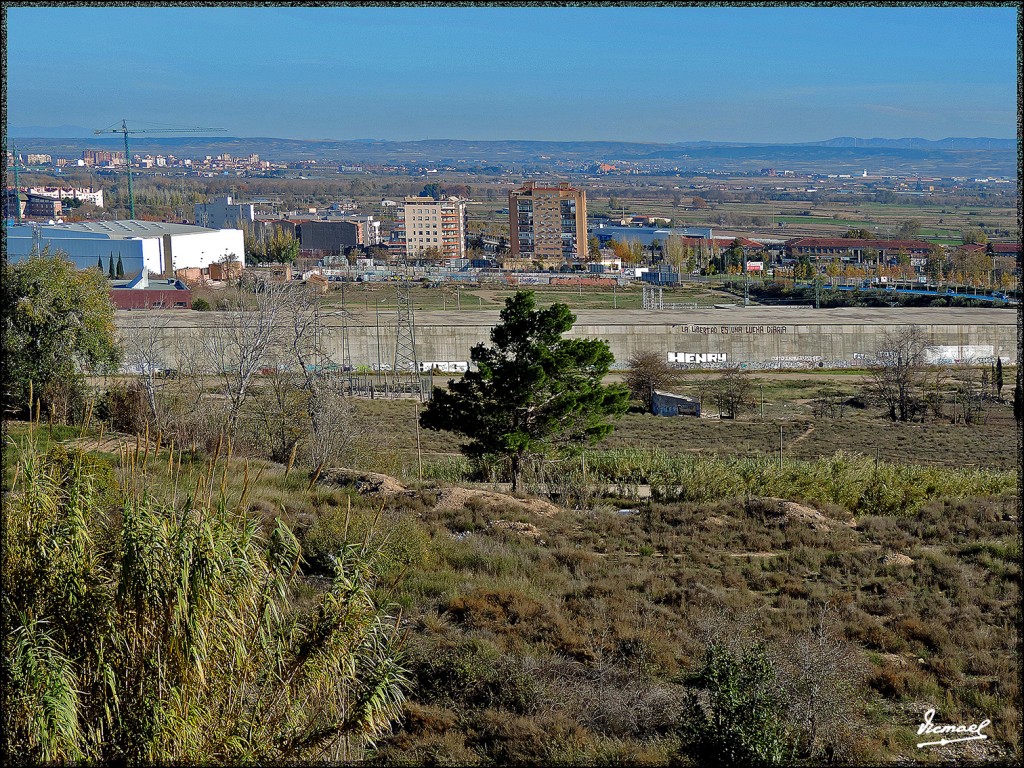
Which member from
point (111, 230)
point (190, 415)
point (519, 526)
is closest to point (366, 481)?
point (519, 526)

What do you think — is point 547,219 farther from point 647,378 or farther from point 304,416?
point 304,416

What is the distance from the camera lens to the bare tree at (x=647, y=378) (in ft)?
80.7

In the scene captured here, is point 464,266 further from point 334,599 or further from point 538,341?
point 334,599

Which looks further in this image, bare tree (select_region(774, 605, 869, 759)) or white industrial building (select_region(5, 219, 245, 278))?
white industrial building (select_region(5, 219, 245, 278))

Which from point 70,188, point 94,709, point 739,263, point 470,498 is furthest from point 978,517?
point 70,188

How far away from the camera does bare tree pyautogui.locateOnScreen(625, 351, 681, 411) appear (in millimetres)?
24594

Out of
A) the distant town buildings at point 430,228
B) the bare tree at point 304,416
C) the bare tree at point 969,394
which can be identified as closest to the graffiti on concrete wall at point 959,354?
the bare tree at point 969,394

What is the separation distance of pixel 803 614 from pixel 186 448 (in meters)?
6.82

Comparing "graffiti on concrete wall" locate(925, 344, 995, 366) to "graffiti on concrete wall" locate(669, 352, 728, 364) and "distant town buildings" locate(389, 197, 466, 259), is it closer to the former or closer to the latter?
"graffiti on concrete wall" locate(669, 352, 728, 364)

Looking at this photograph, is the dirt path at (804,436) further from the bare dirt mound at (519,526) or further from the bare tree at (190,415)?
the bare dirt mound at (519,526)

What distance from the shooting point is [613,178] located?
18162cm

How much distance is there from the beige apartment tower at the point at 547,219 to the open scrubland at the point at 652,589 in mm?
64541

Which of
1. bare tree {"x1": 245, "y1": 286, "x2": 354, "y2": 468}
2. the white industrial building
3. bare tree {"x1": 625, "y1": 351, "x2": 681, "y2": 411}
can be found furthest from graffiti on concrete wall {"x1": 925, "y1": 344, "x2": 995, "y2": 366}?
the white industrial building

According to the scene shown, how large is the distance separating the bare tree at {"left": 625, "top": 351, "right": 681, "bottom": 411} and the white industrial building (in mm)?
29505
